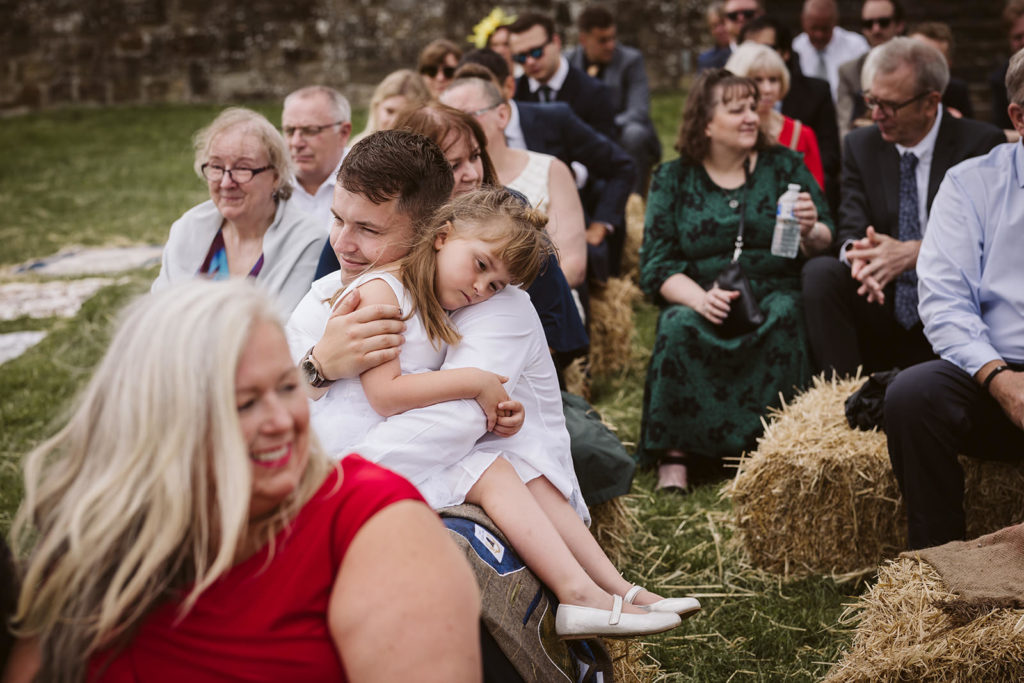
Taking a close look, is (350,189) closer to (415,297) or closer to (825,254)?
(415,297)

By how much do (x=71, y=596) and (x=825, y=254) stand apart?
12.9 feet

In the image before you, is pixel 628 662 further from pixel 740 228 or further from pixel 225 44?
pixel 225 44

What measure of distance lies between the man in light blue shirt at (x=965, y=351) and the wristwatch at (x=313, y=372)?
1.89m

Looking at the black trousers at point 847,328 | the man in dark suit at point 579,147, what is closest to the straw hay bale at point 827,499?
the black trousers at point 847,328

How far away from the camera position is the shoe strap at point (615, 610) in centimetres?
241

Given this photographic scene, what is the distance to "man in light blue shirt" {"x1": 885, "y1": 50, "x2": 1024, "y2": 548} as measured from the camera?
3258 mm

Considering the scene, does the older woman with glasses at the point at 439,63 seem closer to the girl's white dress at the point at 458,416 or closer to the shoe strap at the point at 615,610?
the girl's white dress at the point at 458,416

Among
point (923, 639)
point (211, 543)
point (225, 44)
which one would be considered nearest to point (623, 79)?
point (923, 639)

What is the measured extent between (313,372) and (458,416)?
431mm

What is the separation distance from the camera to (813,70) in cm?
818

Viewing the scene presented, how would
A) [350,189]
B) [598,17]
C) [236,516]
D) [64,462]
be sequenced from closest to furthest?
[236,516] < [64,462] < [350,189] < [598,17]

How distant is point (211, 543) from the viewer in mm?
1626

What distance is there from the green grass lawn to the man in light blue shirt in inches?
21.5

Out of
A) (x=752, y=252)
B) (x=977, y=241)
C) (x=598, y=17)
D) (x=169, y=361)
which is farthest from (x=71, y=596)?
(x=598, y=17)
